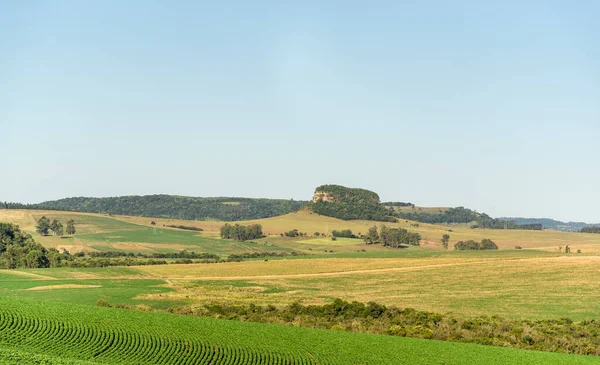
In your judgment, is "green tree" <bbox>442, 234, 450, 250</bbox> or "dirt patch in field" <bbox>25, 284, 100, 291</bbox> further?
"green tree" <bbox>442, 234, 450, 250</bbox>

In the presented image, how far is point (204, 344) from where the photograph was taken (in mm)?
40188

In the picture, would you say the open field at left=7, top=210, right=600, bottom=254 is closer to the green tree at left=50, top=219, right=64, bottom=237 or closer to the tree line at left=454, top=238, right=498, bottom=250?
the green tree at left=50, top=219, right=64, bottom=237

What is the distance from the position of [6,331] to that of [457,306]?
42.5 m

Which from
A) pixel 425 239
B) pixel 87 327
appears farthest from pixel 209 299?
pixel 425 239

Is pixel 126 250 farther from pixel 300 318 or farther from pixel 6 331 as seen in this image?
pixel 6 331

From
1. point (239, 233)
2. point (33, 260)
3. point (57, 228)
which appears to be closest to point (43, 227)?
point (57, 228)

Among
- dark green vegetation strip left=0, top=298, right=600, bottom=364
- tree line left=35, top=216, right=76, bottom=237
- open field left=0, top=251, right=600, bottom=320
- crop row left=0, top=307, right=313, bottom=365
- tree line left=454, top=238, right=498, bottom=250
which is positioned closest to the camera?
crop row left=0, top=307, right=313, bottom=365

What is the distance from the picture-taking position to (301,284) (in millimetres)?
85750

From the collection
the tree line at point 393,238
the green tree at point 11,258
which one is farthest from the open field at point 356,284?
the tree line at point 393,238

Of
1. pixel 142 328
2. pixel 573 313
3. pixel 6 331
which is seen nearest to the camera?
pixel 6 331

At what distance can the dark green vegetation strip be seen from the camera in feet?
125

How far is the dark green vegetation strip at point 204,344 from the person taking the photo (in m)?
38.2

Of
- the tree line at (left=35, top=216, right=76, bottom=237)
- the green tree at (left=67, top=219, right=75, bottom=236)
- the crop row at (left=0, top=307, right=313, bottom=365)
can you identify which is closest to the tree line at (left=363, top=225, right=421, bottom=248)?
the green tree at (left=67, top=219, right=75, bottom=236)

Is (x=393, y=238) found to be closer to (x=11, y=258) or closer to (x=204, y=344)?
(x=11, y=258)
